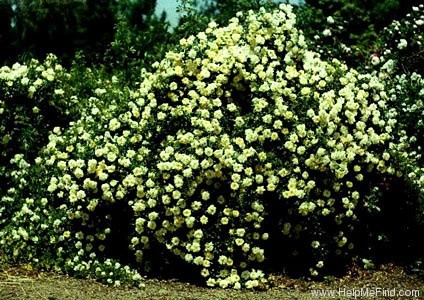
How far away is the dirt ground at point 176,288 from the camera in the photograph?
19.5ft

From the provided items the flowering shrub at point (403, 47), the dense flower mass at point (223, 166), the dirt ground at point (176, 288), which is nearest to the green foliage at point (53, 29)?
the flowering shrub at point (403, 47)

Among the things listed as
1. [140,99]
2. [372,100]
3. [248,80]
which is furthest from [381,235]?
[140,99]

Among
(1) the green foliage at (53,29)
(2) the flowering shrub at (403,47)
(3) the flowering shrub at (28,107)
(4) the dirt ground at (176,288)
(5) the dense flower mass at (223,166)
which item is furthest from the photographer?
(1) the green foliage at (53,29)

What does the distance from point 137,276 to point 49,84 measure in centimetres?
221

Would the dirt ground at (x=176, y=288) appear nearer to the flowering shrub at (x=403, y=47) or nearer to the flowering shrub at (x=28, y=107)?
the flowering shrub at (x=28, y=107)

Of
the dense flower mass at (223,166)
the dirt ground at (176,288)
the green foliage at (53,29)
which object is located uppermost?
the green foliage at (53,29)

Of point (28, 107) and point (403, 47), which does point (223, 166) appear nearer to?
point (28, 107)

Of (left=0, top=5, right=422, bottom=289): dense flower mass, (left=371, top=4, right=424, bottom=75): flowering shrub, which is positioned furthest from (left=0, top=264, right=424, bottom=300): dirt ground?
(left=371, top=4, right=424, bottom=75): flowering shrub

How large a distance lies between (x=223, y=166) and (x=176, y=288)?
0.93 m

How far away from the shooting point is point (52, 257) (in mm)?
6852

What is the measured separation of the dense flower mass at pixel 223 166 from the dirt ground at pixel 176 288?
7.2 inches

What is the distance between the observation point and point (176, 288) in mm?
6309

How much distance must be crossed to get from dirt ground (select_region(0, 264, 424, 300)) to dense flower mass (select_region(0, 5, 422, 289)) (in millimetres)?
182

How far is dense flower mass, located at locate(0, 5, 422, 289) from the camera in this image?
639cm
